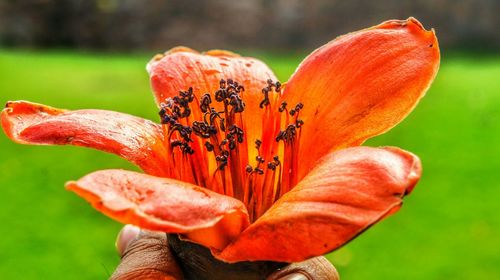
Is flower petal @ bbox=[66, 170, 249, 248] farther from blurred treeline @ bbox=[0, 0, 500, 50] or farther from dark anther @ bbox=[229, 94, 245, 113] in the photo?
blurred treeline @ bbox=[0, 0, 500, 50]

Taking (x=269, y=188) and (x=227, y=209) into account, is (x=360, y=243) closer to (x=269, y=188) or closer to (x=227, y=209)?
(x=269, y=188)

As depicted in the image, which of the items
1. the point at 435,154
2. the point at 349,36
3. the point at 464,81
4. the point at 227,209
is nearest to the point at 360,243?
the point at 435,154

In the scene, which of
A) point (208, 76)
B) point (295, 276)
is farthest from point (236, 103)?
point (295, 276)

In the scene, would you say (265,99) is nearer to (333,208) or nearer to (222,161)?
(222,161)

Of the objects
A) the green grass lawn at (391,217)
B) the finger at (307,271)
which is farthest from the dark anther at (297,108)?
the green grass lawn at (391,217)

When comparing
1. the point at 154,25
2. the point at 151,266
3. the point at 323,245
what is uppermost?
the point at 323,245

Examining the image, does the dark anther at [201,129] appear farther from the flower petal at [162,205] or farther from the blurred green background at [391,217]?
the blurred green background at [391,217]
